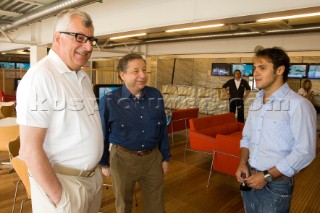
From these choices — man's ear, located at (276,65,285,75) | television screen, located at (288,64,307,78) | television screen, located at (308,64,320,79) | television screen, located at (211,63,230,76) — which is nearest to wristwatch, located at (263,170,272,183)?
man's ear, located at (276,65,285,75)

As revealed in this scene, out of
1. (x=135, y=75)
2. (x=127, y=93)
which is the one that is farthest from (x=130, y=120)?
(x=135, y=75)

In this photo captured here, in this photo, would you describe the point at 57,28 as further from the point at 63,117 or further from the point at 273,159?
the point at 273,159

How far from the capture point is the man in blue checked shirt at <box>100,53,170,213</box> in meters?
1.99

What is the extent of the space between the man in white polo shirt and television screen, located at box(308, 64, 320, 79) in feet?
33.0

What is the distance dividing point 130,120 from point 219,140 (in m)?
2.01

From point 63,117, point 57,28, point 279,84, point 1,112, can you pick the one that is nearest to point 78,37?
point 57,28

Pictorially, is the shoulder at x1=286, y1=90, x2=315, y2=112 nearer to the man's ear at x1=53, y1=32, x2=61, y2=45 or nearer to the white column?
the man's ear at x1=53, y1=32, x2=61, y2=45

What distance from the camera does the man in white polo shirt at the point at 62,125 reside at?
43.4 inches

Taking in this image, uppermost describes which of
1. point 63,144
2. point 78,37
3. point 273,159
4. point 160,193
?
point 78,37

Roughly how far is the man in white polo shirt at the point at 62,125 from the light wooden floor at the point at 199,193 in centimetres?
194

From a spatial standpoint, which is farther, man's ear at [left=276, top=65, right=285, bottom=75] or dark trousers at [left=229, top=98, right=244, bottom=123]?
dark trousers at [left=229, top=98, right=244, bottom=123]

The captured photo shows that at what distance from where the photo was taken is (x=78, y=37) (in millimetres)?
1292

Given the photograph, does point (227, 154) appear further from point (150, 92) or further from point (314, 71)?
point (314, 71)

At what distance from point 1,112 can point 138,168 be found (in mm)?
4780
